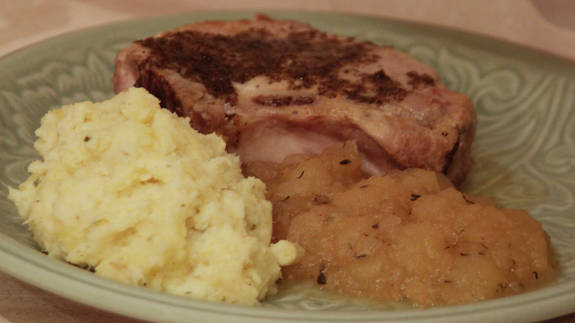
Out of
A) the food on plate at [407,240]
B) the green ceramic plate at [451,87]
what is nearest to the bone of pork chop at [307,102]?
the food on plate at [407,240]

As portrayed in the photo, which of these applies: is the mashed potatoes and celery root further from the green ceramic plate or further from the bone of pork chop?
the bone of pork chop

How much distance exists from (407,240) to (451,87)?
218 cm

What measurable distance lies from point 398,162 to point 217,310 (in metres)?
1.41

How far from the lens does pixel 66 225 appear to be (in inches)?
98.5

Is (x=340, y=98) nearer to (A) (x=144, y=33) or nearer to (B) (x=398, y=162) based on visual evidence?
(B) (x=398, y=162)

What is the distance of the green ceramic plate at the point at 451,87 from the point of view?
7.30ft

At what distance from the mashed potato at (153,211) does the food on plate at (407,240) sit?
18 centimetres

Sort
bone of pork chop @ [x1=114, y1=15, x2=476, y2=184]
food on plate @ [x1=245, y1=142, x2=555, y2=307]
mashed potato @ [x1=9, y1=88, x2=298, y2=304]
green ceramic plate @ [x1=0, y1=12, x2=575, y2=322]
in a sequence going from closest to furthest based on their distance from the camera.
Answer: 1. green ceramic plate @ [x1=0, y1=12, x2=575, y2=322]
2. mashed potato @ [x1=9, y1=88, x2=298, y2=304]
3. food on plate @ [x1=245, y1=142, x2=555, y2=307]
4. bone of pork chop @ [x1=114, y1=15, x2=476, y2=184]

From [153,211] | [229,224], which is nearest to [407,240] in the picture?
[229,224]

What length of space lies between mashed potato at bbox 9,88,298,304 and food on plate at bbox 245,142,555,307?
180 mm

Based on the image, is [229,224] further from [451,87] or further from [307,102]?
[451,87]

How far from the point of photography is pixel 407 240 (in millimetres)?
2639

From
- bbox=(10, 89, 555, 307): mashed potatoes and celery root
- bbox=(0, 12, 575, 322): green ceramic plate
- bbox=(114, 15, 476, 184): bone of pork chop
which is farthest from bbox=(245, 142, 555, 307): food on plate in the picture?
bbox=(114, 15, 476, 184): bone of pork chop

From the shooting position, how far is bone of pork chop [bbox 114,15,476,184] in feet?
10.9
